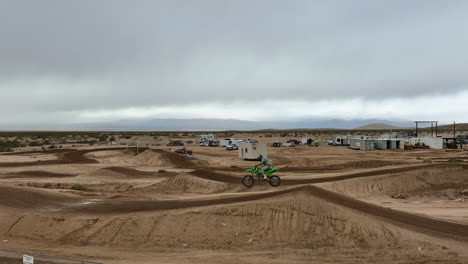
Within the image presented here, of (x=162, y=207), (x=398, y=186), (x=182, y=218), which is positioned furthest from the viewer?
(x=398, y=186)

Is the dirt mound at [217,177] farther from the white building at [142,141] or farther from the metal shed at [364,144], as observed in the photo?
the metal shed at [364,144]

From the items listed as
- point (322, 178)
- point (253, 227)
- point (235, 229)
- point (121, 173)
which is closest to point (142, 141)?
point (121, 173)

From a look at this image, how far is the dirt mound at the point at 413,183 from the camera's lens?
2480cm

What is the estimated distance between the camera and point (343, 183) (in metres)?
25.8

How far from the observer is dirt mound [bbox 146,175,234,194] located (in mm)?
24578

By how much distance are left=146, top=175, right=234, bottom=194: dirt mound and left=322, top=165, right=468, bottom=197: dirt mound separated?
758cm

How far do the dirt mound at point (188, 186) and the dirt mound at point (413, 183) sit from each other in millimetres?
7576

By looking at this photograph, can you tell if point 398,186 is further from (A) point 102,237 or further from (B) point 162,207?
(A) point 102,237

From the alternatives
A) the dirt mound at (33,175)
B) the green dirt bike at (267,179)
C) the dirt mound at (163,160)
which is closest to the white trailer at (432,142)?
the dirt mound at (163,160)

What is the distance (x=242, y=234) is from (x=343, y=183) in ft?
49.2

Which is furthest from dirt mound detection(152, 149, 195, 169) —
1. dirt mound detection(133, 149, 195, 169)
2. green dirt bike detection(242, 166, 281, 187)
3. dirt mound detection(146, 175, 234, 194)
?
green dirt bike detection(242, 166, 281, 187)

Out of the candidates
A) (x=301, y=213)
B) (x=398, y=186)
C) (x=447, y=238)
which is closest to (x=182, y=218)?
(x=301, y=213)

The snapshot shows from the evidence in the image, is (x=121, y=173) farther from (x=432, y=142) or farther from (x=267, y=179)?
(x=432, y=142)

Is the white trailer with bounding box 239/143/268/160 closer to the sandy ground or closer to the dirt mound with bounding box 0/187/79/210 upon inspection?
the sandy ground
